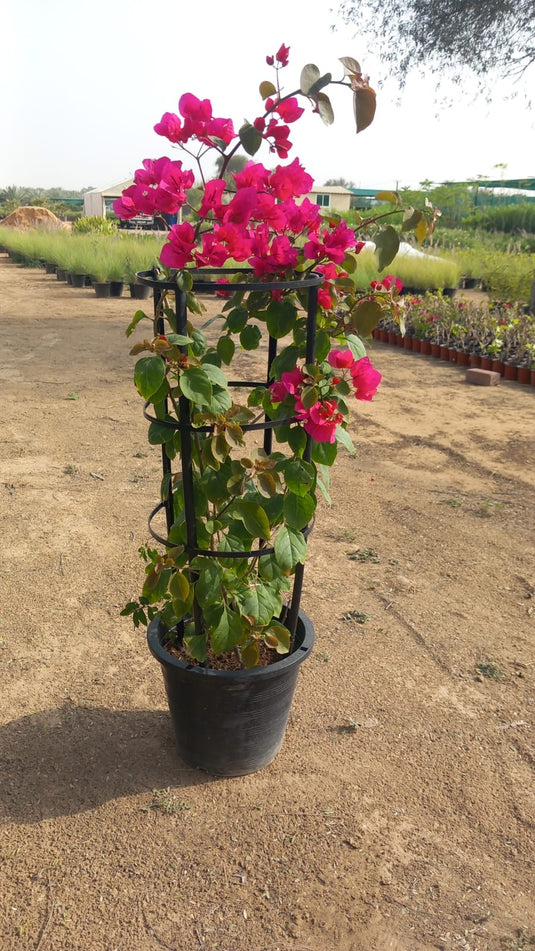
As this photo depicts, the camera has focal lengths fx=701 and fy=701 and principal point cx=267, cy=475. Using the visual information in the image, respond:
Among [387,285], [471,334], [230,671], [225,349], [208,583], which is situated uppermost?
[387,285]

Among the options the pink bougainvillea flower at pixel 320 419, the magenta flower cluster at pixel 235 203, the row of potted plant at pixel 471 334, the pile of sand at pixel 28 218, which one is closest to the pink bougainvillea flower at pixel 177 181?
the magenta flower cluster at pixel 235 203

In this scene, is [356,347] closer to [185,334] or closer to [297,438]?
[297,438]

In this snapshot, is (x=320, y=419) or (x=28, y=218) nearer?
(x=320, y=419)

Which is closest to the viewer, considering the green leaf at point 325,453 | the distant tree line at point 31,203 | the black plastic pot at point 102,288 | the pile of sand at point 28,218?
the green leaf at point 325,453

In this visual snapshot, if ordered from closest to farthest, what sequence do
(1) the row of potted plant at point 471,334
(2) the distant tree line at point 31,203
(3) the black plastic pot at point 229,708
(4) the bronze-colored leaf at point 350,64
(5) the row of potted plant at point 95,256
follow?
(4) the bronze-colored leaf at point 350,64
(3) the black plastic pot at point 229,708
(1) the row of potted plant at point 471,334
(5) the row of potted plant at point 95,256
(2) the distant tree line at point 31,203

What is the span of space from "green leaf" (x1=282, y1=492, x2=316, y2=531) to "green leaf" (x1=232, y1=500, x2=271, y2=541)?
0.06m

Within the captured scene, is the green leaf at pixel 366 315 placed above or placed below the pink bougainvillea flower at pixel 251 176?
below

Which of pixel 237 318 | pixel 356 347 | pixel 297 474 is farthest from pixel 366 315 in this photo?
pixel 297 474

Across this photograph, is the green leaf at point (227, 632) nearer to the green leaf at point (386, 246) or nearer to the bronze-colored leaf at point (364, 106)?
the green leaf at point (386, 246)

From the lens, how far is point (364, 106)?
4.36 ft

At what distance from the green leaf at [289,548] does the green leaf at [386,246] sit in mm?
617

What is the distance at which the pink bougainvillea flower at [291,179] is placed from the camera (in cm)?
140

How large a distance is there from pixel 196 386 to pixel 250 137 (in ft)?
1.71

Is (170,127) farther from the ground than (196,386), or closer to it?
farther from the ground
